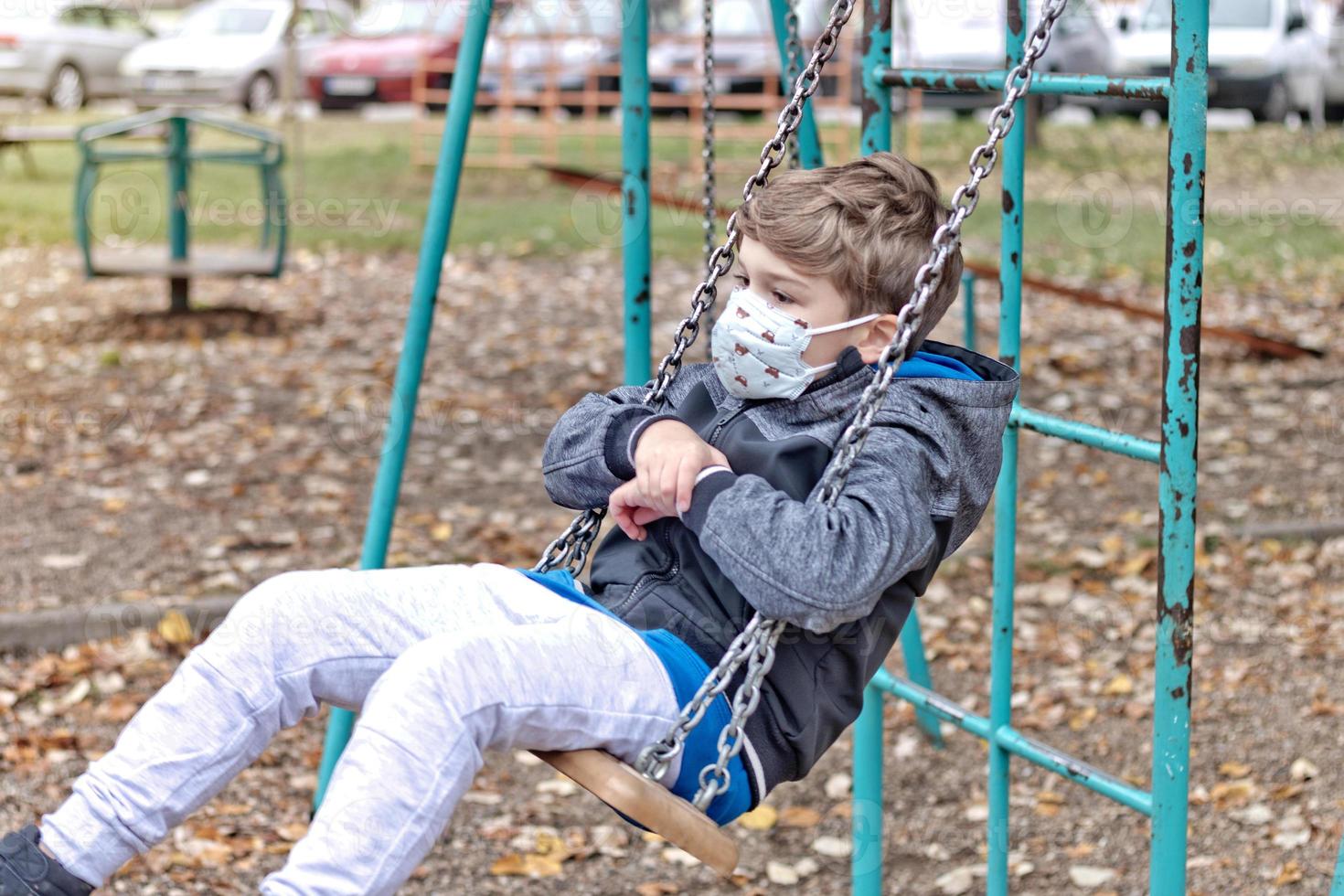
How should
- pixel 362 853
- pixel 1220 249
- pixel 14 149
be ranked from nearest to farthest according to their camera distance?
pixel 362 853 → pixel 1220 249 → pixel 14 149

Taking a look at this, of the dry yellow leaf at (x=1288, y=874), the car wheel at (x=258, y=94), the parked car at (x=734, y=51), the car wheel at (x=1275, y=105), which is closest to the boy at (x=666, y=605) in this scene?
the dry yellow leaf at (x=1288, y=874)

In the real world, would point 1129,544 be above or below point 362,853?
below

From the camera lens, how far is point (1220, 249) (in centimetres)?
991

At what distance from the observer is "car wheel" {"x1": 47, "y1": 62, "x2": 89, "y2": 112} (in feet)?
55.4

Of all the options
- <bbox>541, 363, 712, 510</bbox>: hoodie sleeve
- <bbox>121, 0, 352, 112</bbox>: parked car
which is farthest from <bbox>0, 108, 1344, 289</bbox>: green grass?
<bbox>541, 363, 712, 510</bbox>: hoodie sleeve

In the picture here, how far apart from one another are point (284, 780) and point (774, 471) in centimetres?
209

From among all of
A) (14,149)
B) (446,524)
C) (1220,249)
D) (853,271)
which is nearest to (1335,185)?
(1220,249)

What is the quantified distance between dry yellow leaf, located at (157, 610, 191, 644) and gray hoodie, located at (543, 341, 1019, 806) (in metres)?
2.38

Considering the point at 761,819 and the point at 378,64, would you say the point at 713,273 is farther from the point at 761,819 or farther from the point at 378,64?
the point at 378,64

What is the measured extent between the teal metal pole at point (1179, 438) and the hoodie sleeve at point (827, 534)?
40cm

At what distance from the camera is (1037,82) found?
255 centimetres

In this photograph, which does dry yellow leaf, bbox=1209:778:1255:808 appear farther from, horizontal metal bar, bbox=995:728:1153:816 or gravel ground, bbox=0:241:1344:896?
horizontal metal bar, bbox=995:728:1153:816

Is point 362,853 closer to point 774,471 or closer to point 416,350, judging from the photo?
point 774,471

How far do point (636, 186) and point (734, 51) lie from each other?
13.7 metres
